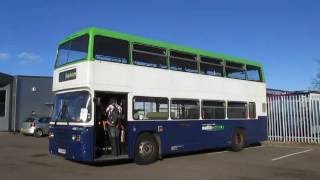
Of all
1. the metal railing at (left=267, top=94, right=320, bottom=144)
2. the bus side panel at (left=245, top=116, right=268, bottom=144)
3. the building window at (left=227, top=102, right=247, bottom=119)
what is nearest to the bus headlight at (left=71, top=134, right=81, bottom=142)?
the building window at (left=227, top=102, right=247, bottom=119)

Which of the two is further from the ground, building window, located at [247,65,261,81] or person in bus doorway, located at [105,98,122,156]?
building window, located at [247,65,261,81]

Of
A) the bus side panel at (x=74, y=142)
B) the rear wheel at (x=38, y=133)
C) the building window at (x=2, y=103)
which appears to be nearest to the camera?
the bus side panel at (x=74, y=142)

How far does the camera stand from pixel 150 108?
15.4 meters

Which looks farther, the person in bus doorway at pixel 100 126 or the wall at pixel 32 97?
the wall at pixel 32 97

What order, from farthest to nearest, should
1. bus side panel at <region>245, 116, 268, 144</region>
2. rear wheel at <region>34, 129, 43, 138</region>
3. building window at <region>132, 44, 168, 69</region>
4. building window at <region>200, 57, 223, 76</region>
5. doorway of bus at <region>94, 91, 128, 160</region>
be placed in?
rear wheel at <region>34, 129, 43, 138</region> < bus side panel at <region>245, 116, 268, 144</region> < building window at <region>200, 57, 223, 76</region> < building window at <region>132, 44, 168, 69</region> < doorway of bus at <region>94, 91, 128, 160</region>

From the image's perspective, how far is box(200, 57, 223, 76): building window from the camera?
58.2 ft

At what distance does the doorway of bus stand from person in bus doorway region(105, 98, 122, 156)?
0.16m

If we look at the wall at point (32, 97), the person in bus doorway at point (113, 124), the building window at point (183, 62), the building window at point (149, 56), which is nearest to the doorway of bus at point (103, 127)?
the person in bus doorway at point (113, 124)

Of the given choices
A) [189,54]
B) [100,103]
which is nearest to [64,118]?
[100,103]

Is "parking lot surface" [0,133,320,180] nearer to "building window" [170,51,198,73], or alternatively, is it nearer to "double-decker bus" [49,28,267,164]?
"double-decker bus" [49,28,267,164]

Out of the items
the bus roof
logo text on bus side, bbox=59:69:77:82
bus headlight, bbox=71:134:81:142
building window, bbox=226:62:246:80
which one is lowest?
bus headlight, bbox=71:134:81:142

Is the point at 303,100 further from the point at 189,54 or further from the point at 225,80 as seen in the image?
the point at 189,54

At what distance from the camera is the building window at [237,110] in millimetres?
19006

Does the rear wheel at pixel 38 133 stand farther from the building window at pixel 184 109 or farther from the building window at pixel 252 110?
the building window at pixel 184 109
